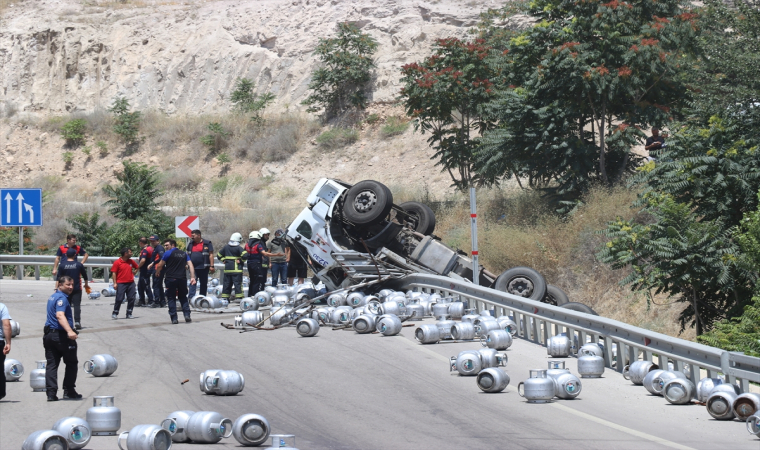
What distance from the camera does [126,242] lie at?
29.4 metres

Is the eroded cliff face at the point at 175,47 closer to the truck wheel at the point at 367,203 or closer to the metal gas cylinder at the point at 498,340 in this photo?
the truck wheel at the point at 367,203

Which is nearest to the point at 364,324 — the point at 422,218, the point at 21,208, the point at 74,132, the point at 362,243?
the point at 362,243

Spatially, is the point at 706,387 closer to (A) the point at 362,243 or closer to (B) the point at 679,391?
(B) the point at 679,391

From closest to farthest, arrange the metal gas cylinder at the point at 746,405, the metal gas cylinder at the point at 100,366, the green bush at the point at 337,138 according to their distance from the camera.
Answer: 1. the metal gas cylinder at the point at 746,405
2. the metal gas cylinder at the point at 100,366
3. the green bush at the point at 337,138

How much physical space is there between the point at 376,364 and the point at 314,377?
118cm

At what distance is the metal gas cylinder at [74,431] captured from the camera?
7.05 metres

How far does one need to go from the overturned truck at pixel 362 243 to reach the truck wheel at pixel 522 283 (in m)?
0.11

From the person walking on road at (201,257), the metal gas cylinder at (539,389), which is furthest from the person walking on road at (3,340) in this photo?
the person walking on road at (201,257)

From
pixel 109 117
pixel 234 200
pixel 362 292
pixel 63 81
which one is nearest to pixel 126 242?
pixel 234 200

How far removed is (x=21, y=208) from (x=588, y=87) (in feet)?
56.0

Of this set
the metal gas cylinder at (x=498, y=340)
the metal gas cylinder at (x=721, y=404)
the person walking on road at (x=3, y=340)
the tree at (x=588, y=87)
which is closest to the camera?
the metal gas cylinder at (x=721, y=404)

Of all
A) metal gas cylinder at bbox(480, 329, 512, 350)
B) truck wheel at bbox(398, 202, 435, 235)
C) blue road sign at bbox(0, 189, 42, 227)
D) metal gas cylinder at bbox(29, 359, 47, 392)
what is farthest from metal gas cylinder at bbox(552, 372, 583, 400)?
blue road sign at bbox(0, 189, 42, 227)

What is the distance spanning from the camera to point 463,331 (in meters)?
13.5

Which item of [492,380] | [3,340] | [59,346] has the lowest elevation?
[492,380]
